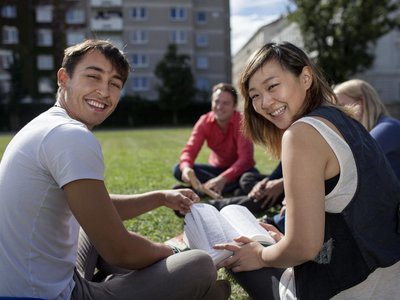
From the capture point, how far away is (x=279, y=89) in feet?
6.68

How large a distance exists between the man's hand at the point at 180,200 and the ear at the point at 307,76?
104 centimetres

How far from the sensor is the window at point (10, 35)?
155 feet

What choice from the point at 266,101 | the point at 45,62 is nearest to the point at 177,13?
the point at 45,62

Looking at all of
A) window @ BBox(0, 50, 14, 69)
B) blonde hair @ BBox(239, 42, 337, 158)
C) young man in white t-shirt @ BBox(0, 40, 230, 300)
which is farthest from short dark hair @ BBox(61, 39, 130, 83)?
window @ BBox(0, 50, 14, 69)

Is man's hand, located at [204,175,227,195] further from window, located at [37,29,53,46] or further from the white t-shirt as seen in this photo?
window, located at [37,29,53,46]

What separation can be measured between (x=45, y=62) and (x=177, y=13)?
49.4ft

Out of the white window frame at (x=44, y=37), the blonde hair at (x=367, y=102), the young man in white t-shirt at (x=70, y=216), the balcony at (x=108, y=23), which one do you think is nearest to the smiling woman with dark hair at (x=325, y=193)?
the young man in white t-shirt at (x=70, y=216)

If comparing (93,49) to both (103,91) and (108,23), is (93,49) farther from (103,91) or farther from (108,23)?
(108,23)

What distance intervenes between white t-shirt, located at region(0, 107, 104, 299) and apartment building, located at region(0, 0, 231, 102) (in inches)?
1837

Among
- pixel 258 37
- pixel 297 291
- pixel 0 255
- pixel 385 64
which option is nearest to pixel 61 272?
pixel 0 255

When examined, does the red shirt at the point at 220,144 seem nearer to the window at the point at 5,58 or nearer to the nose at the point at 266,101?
the nose at the point at 266,101

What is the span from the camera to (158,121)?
45656 millimetres

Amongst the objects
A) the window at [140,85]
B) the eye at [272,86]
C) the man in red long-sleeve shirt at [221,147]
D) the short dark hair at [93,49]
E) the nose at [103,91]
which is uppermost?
the short dark hair at [93,49]

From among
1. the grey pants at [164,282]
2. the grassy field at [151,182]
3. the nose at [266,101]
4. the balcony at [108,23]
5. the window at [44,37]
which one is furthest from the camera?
the balcony at [108,23]
